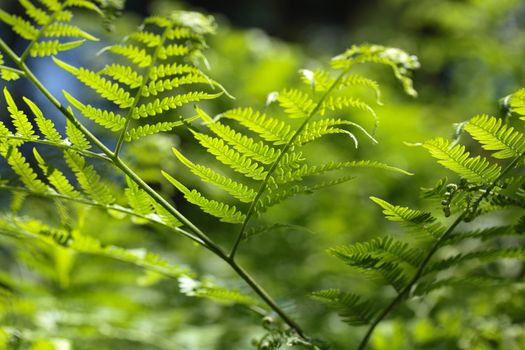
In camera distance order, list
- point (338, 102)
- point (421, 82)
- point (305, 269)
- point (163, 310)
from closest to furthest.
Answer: point (338, 102) → point (163, 310) → point (305, 269) → point (421, 82)

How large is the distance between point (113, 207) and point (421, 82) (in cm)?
335

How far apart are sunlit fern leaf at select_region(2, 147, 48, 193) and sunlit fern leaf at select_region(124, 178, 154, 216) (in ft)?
0.37

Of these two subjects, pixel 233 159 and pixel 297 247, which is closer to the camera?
pixel 233 159

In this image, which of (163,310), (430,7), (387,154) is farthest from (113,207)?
(430,7)

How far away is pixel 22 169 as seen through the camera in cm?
78

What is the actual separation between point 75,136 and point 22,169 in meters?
0.10

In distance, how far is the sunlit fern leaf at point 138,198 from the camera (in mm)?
783

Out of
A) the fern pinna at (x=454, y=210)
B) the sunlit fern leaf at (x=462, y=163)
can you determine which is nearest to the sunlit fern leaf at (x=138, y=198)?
the fern pinna at (x=454, y=210)

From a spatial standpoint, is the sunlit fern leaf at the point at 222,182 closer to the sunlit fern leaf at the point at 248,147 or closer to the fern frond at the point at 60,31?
the sunlit fern leaf at the point at 248,147

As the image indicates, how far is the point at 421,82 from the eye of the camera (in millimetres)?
3859

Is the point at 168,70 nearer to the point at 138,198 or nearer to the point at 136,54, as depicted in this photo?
the point at 136,54

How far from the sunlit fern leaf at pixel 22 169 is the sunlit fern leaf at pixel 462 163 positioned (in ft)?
1.60

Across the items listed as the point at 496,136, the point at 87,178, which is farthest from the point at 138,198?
the point at 496,136

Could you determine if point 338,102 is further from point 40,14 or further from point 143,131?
point 40,14
